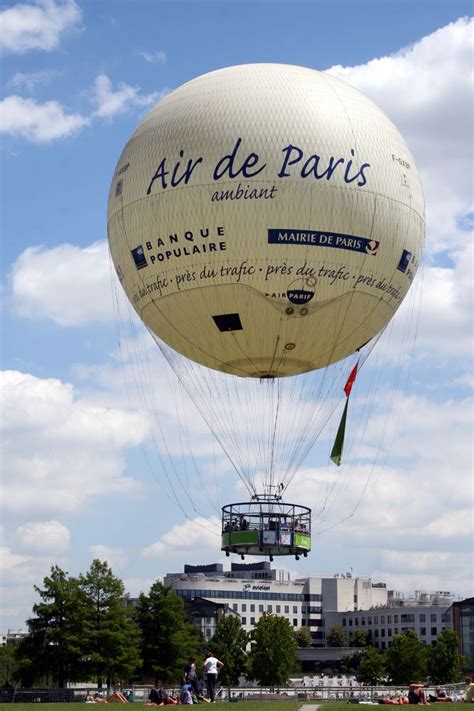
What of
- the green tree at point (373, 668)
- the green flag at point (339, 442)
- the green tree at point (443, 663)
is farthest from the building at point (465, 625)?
the green flag at point (339, 442)

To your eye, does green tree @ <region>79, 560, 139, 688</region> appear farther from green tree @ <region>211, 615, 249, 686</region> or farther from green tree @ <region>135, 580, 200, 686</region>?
green tree @ <region>211, 615, 249, 686</region>

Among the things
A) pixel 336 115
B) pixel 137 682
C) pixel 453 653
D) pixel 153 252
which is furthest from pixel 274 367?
pixel 453 653

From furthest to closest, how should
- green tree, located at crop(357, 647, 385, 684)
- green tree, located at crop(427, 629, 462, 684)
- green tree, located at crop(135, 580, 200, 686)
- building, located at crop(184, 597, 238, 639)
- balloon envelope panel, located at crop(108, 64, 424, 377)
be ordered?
building, located at crop(184, 597, 238, 639) → green tree, located at crop(427, 629, 462, 684) → green tree, located at crop(357, 647, 385, 684) → green tree, located at crop(135, 580, 200, 686) → balloon envelope panel, located at crop(108, 64, 424, 377)

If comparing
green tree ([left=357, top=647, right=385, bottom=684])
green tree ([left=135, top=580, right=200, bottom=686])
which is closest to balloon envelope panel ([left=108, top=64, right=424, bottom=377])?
green tree ([left=135, top=580, right=200, bottom=686])

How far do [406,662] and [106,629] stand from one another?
5779cm

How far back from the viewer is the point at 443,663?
476 feet

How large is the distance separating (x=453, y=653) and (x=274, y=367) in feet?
361

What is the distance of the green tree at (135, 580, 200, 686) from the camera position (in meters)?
96.0

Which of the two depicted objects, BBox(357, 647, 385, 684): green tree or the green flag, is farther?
BBox(357, 647, 385, 684): green tree

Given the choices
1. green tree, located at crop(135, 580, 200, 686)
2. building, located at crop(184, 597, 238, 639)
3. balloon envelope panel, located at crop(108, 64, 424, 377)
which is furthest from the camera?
building, located at crop(184, 597, 238, 639)

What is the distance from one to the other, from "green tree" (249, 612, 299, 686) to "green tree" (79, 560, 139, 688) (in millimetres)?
45690

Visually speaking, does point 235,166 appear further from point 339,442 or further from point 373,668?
point 373,668

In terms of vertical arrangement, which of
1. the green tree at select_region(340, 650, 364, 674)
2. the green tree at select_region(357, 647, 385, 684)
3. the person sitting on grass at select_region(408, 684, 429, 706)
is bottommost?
the person sitting on grass at select_region(408, 684, 429, 706)

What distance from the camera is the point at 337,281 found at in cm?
4472
